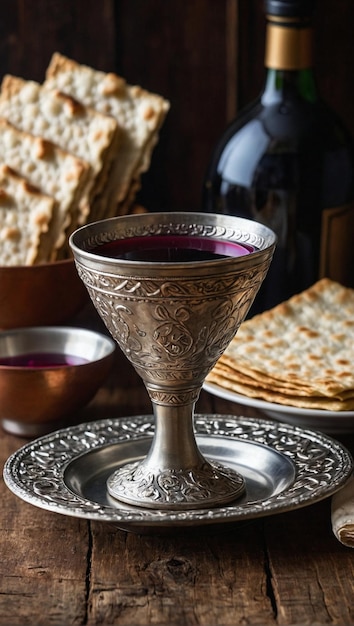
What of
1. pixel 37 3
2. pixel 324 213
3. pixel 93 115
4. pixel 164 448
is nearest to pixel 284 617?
Answer: pixel 164 448

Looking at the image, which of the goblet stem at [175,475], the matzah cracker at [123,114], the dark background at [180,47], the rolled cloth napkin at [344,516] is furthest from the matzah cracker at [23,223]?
the rolled cloth napkin at [344,516]

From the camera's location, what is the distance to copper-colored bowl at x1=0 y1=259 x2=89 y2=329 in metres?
1.26

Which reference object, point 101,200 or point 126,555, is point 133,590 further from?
point 101,200

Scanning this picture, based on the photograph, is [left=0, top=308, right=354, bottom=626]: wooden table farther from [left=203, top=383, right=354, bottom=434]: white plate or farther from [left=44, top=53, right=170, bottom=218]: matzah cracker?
[left=44, top=53, right=170, bottom=218]: matzah cracker

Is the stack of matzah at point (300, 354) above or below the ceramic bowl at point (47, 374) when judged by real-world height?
above

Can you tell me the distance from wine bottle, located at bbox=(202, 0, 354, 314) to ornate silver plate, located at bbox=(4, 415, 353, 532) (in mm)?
346

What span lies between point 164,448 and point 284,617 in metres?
0.20

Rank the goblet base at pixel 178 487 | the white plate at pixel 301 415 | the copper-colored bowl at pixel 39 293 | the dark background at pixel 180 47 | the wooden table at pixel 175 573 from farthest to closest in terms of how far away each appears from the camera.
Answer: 1. the dark background at pixel 180 47
2. the copper-colored bowl at pixel 39 293
3. the white plate at pixel 301 415
4. the goblet base at pixel 178 487
5. the wooden table at pixel 175 573

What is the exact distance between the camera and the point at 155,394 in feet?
3.04

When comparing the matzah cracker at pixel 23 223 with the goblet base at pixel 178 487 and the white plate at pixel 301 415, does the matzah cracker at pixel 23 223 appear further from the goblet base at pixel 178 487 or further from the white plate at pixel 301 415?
the goblet base at pixel 178 487

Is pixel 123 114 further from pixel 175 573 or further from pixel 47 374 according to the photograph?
pixel 175 573

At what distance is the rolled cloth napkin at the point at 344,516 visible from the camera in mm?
882

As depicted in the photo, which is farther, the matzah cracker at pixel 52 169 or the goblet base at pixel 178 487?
the matzah cracker at pixel 52 169

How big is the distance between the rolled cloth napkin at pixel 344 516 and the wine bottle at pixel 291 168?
490 mm
